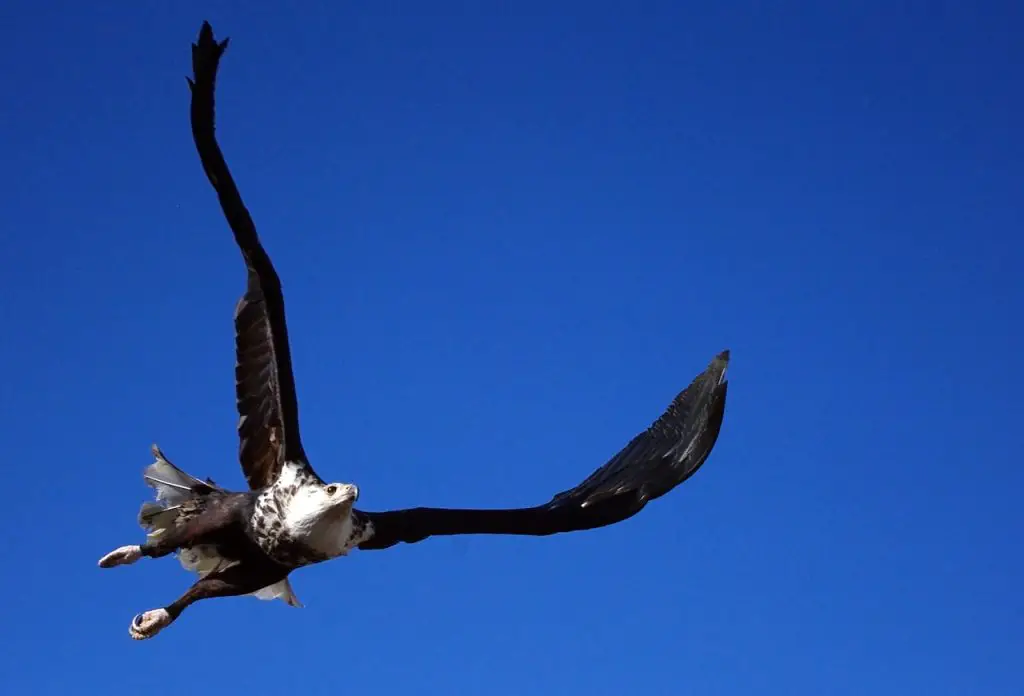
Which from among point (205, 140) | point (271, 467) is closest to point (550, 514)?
point (271, 467)

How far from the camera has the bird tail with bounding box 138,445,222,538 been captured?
1063 cm

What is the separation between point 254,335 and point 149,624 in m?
2.09

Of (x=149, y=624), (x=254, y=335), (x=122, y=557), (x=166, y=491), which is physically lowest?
(x=149, y=624)

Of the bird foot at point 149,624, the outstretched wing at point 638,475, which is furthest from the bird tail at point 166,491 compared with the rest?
the outstretched wing at point 638,475

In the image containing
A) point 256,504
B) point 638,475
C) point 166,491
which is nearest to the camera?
point 256,504

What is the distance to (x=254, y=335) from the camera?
34.4 feet

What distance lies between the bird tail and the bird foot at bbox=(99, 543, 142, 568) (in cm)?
28

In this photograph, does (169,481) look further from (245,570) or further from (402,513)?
(402,513)

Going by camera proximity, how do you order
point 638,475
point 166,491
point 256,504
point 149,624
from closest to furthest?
point 149,624 < point 256,504 < point 166,491 < point 638,475

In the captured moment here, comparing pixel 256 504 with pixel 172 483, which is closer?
pixel 256 504

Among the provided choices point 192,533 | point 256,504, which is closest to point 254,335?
point 256,504

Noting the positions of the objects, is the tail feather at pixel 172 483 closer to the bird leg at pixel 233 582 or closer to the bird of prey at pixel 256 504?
the bird of prey at pixel 256 504

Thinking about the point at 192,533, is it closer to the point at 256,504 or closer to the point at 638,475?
the point at 256,504

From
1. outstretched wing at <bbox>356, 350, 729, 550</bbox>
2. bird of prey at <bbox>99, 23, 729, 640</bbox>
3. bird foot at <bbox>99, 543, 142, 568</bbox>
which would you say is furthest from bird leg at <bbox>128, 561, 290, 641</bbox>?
outstretched wing at <bbox>356, 350, 729, 550</bbox>
